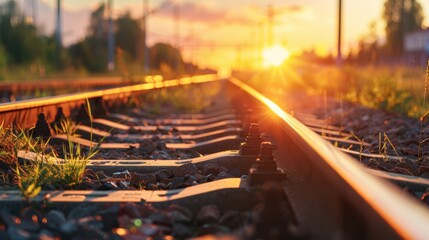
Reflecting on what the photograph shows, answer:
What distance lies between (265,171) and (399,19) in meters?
120

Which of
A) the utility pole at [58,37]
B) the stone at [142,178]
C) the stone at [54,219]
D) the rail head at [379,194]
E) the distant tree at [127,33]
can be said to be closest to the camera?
the rail head at [379,194]

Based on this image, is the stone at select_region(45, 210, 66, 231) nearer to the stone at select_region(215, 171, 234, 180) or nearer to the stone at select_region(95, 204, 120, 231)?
the stone at select_region(95, 204, 120, 231)

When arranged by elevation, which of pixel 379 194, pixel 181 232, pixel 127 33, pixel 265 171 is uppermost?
pixel 127 33

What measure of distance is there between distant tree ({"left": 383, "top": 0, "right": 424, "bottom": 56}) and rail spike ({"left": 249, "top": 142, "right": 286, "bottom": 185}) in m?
114

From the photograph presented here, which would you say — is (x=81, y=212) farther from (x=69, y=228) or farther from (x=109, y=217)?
(x=69, y=228)

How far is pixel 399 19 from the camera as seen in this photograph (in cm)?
11819

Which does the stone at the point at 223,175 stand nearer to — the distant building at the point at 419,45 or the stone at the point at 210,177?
the stone at the point at 210,177

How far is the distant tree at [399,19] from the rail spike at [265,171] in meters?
114

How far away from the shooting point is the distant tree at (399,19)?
11541 cm

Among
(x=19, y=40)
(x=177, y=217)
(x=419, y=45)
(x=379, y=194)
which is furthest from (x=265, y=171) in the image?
(x=419, y=45)

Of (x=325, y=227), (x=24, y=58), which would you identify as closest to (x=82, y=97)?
→ (x=325, y=227)

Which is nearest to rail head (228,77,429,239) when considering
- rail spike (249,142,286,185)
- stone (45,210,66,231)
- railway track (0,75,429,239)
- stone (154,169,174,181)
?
railway track (0,75,429,239)

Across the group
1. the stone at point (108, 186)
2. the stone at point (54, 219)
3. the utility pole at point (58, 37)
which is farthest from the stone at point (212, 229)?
the utility pole at point (58, 37)

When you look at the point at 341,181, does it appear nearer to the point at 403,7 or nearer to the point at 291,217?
the point at 291,217
